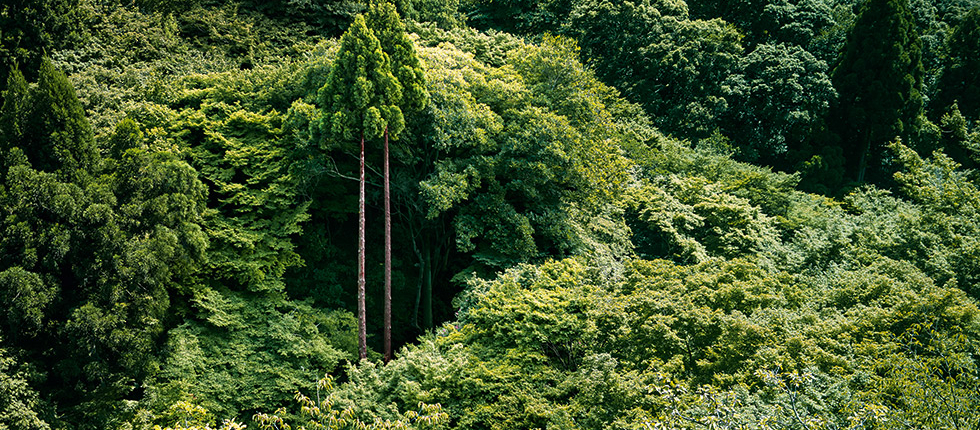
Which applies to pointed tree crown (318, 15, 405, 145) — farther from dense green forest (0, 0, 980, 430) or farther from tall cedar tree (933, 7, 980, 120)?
tall cedar tree (933, 7, 980, 120)

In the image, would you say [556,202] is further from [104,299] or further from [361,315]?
[104,299]

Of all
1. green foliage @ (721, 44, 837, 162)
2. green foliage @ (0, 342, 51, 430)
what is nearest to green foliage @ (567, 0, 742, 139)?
green foliage @ (721, 44, 837, 162)

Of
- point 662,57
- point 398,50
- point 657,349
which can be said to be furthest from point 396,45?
point 662,57

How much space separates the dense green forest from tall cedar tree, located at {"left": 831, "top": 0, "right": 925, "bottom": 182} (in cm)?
17

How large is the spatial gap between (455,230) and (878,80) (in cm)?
2232

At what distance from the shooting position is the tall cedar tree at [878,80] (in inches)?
1202

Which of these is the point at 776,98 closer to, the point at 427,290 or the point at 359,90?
the point at 427,290

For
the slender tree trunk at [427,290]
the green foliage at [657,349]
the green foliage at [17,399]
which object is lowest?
the slender tree trunk at [427,290]

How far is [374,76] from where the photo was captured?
16.8 meters

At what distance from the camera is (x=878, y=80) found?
100ft

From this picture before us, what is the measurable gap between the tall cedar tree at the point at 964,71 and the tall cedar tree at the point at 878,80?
3.49m

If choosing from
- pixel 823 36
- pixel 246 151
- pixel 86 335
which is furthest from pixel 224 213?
pixel 823 36

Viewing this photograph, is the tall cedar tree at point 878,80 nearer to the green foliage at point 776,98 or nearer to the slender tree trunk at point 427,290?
the green foliage at point 776,98

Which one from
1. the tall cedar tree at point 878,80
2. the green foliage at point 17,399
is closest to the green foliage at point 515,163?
the green foliage at point 17,399
